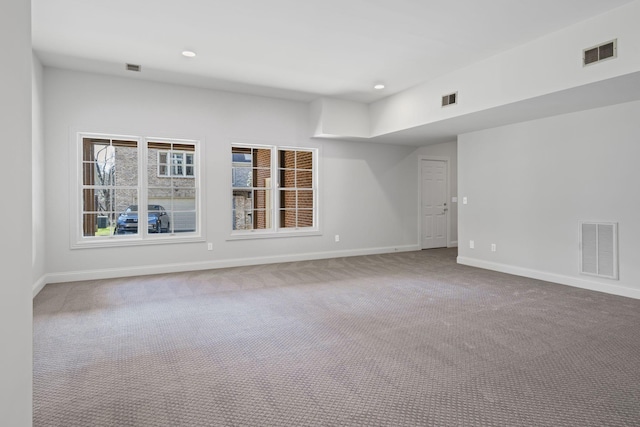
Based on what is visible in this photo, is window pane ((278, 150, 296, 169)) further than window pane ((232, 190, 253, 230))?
Yes

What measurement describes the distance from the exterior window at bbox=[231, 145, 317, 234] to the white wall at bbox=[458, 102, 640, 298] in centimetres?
292

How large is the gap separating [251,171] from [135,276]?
8.41ft

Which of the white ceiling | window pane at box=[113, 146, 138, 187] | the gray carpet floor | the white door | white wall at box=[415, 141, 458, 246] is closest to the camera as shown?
the gray carpet floor

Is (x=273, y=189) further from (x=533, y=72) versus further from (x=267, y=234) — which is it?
(x=533, y=72)

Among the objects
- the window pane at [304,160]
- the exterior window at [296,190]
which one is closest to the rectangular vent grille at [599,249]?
the exterior window at [296,190]

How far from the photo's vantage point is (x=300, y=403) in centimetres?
215

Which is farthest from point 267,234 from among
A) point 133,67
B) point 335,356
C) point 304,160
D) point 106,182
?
point 335,356

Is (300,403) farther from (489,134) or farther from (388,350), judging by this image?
(489,134)

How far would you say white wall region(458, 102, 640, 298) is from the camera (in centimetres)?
445

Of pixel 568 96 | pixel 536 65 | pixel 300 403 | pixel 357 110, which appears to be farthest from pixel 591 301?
pixel 357 110

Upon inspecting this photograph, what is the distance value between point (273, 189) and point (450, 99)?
335cm

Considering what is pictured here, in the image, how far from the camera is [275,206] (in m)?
6.84

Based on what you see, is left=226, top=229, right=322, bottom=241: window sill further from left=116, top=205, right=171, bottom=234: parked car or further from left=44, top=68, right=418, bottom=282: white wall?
left=116, top=205, right=171, bottom=234: parked car

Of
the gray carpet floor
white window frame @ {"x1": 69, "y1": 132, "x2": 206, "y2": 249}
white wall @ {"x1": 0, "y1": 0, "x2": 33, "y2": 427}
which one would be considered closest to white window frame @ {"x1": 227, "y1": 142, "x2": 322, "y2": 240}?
white window frame @ {"x1": 69, "y1": 132, "x2": 206, "y2": 249}
